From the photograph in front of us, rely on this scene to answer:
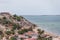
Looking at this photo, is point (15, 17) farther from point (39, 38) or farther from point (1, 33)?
point (39, 38)

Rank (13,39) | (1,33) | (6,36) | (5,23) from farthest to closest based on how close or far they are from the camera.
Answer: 1. (5,23)
2. (1,33)
3. (6,36)
4. (13,39)

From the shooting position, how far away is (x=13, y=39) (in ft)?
100

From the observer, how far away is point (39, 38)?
104 feet

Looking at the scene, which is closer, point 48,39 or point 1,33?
point 48,39

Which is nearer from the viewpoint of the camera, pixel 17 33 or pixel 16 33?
pixel 17 33

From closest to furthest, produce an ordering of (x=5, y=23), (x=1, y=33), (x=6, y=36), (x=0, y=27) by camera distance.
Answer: (x=6, y=36), (x=1, y=33), (x=0, y=27), (x=5, y=23)

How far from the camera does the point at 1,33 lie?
35.8 metres

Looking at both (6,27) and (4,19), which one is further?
(4,19)

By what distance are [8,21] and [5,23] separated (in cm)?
139

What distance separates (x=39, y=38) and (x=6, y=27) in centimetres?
879

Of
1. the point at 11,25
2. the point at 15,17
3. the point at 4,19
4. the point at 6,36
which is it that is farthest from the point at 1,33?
the point at 15,17

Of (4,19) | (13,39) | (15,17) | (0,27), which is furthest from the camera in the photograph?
(15,17)

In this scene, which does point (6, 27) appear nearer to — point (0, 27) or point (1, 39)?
point (0, 27)

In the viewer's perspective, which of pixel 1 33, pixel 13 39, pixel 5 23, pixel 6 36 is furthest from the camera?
pixel 5 23
